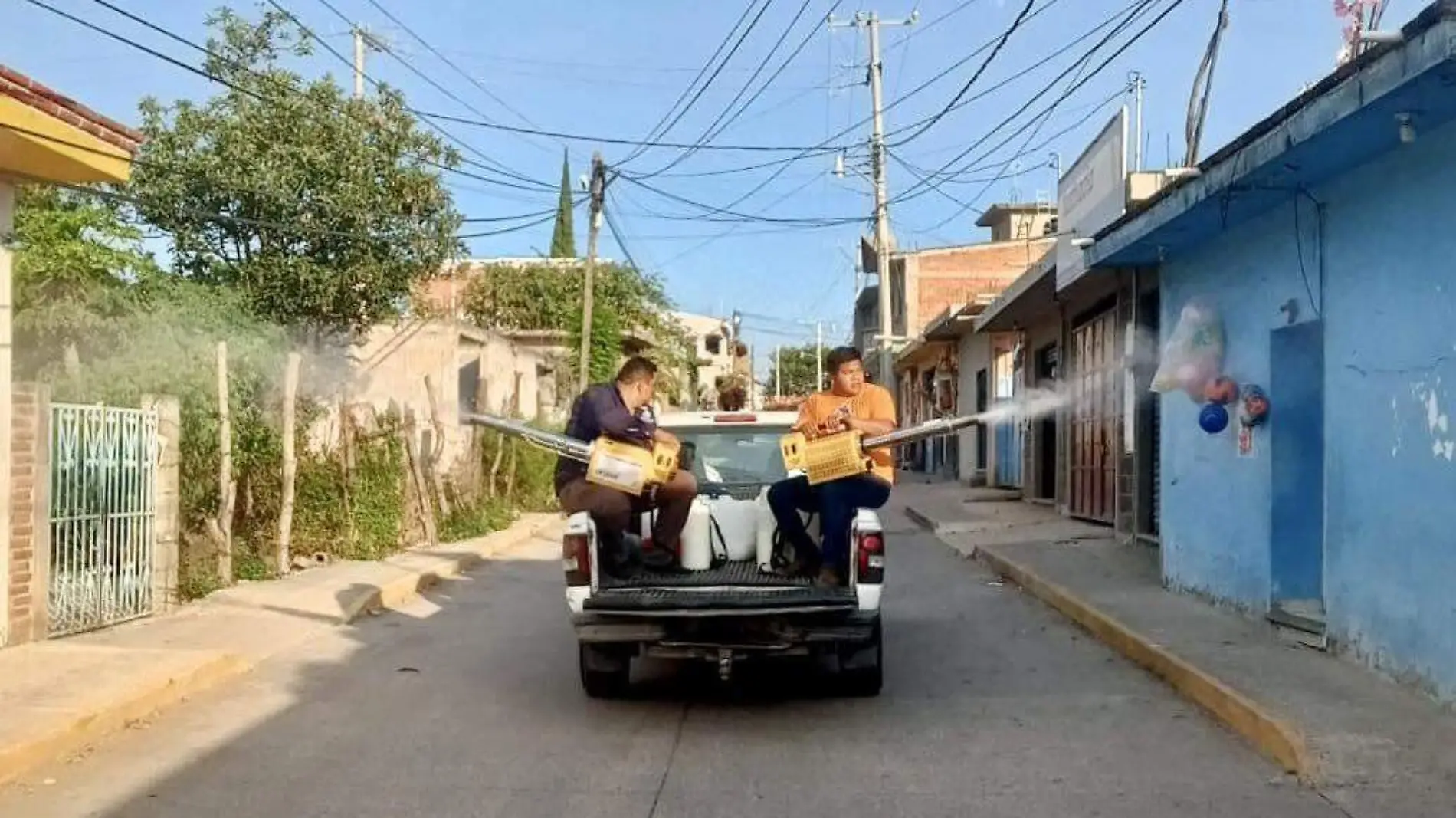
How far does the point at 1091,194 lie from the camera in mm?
13234

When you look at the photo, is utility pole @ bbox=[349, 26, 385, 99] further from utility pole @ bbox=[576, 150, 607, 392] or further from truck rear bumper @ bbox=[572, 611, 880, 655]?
truck rear bumper @ bbox=[572, 611, 880, 655]

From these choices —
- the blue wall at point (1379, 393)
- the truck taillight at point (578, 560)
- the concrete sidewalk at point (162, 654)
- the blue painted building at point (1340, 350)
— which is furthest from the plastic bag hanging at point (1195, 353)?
the concrete sidewalk at point (162, 654)

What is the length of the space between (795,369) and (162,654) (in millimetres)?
95636

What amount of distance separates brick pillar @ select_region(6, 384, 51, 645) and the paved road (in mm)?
1596

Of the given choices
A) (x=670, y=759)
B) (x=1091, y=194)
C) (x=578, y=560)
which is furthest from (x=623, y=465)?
(x=1091, y=194)

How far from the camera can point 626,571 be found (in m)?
7.79

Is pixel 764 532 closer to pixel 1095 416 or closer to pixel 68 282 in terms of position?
pixel 68 282

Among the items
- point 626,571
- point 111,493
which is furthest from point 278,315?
point 626,571

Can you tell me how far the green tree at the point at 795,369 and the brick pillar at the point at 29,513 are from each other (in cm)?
9024

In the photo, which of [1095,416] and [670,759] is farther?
[1095,416]

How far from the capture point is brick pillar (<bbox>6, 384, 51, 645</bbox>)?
8.96 m

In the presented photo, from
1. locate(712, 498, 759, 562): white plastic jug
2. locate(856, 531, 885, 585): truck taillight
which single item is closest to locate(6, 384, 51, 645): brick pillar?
locate(712, 498, 759, 562): white plastic jug

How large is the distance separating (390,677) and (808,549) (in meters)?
3.02

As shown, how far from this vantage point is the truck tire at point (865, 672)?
773cm
